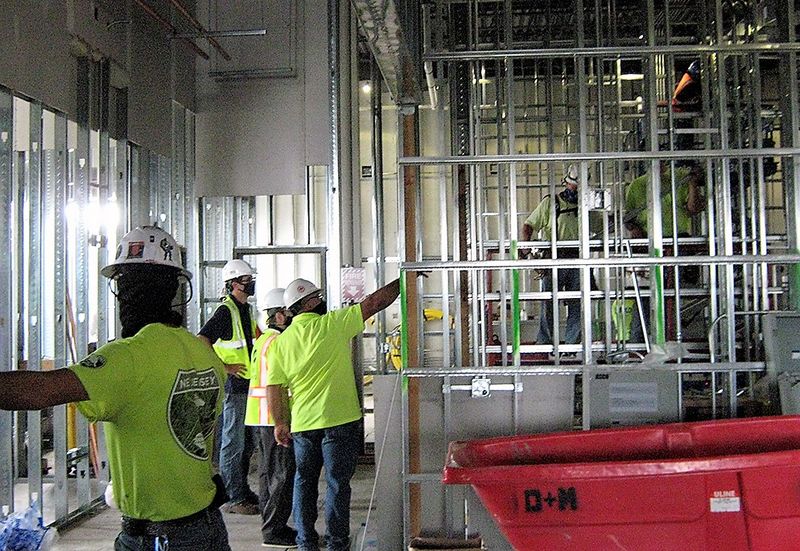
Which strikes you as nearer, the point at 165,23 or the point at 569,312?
the point at 569,312

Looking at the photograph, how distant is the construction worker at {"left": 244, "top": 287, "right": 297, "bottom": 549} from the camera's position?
5520 mm

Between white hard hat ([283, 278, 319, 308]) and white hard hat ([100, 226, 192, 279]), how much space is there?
2740 mm

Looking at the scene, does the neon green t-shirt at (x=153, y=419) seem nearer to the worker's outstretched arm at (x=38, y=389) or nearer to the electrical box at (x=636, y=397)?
the worker's outstretched arm at (x=38, y=389)

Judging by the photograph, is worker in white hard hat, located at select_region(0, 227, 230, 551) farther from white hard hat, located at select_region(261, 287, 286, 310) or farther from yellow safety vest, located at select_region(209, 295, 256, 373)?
yellow safety vest, located at select_region(209, 295, 256, 373)

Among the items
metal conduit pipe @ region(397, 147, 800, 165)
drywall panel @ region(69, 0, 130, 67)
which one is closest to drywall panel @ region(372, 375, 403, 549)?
metal conduit pipe @ region(397, 147, 800, 165)

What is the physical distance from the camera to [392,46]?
13.6 feet

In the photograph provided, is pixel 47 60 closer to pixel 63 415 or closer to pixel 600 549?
pixel 63 415

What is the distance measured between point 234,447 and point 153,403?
13.4 feet

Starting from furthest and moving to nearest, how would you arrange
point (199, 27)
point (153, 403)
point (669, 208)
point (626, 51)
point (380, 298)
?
point (199, 27), point (669, 208), point (380, 298), point (626, 51), point (153, 403)

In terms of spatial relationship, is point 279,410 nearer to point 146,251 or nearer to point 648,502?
point 648,502

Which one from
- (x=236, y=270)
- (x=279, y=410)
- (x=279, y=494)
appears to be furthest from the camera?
(x=236, y=270)

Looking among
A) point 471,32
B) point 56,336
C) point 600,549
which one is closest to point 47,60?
point 56,336

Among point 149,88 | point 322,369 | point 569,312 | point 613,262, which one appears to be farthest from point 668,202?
point 149,88

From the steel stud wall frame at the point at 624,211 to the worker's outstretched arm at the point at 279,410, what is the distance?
Answer: 36.6 inches
